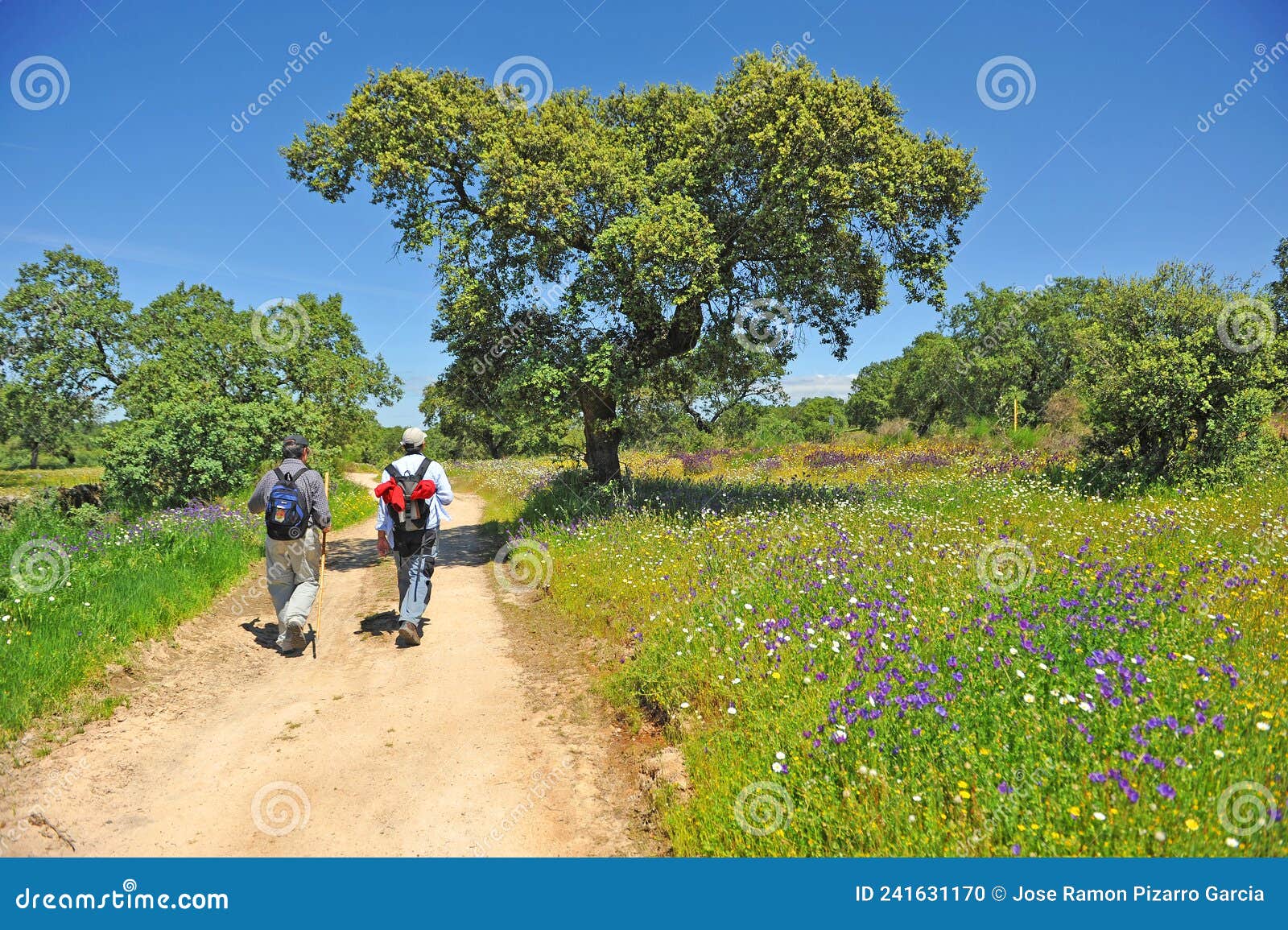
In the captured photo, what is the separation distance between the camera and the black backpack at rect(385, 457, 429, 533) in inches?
Answer: 315

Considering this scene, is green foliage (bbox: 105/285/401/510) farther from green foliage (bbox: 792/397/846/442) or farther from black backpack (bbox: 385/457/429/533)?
green foliage (bbox: 792/397/846/442)

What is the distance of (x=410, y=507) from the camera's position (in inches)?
316

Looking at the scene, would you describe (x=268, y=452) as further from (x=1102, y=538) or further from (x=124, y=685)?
(x=1102, y=538)

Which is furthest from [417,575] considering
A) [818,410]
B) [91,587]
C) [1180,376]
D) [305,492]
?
[818,410]

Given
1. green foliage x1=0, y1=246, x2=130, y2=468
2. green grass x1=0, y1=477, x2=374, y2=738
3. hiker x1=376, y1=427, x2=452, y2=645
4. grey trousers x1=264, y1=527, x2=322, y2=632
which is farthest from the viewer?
green foliage x1=0, y1=246, x2=130, y2=468

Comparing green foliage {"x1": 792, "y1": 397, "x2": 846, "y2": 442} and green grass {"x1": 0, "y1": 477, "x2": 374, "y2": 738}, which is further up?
green foliage {"x1": 792, "y1": 397, "x2": 846, "y2": 442}

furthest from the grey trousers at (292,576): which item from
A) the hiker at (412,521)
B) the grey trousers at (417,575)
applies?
the grey trousers at (417,575)

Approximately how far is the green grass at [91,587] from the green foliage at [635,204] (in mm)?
5923

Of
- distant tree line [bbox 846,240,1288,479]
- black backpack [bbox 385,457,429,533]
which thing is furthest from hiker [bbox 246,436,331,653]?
distant tree line [bbox 846,240,1288,479]

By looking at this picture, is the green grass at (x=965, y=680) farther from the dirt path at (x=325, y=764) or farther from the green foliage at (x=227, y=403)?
the green foliage at (x=227, y=403)

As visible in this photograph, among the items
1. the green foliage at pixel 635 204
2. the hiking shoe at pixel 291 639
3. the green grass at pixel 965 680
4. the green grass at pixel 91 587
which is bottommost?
the hiking shoe at pixel 291 639

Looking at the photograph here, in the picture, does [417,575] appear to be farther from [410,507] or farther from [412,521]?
[410,507]

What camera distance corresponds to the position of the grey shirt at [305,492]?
25.5 feet

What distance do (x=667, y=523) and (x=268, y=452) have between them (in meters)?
11.3
